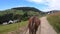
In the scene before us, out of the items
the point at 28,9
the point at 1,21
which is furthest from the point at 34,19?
the point at 28,9

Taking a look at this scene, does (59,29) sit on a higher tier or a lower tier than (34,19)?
lower

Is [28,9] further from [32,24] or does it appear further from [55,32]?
[32,24]

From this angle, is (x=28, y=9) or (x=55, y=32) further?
(x=28, y=9)

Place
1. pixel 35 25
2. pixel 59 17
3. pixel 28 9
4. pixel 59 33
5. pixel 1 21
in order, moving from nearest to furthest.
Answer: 1. pixel 35 25
2. pixel 59 33
3. pixel 59 17
4. pixel 1 21
5. pixel 28 9

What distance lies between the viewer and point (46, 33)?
1455 centimetres

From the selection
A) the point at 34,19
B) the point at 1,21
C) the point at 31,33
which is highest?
the point at 34,19

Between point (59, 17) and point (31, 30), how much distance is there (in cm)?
1105

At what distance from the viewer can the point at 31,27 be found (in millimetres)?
9570

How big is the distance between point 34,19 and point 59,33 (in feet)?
17.6

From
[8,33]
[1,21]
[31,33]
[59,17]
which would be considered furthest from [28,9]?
[31,33]

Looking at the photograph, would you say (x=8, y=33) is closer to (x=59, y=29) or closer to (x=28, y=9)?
(x=59, y=29)

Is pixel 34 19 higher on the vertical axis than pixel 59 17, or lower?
higher

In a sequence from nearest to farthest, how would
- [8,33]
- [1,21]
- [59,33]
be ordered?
[59,33] → [8,33] → [1,21]

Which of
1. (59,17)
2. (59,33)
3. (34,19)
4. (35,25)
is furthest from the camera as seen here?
(59,17)
